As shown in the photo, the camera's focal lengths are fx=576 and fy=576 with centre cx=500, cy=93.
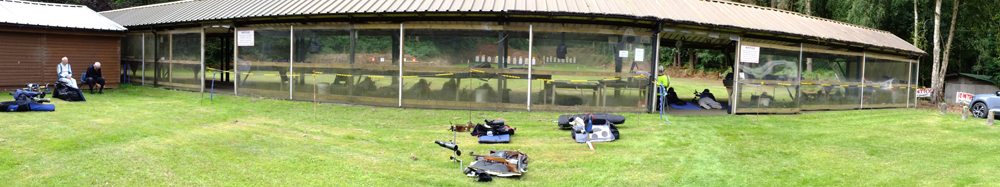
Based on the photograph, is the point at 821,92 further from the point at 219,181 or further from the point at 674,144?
the point at 219,181

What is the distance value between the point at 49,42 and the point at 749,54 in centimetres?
2052

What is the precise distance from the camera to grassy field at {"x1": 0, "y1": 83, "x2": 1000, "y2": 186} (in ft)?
22.0

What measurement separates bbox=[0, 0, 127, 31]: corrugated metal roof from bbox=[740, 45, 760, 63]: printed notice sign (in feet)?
63.6

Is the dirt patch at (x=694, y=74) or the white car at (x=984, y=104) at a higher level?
the dirt patch at (x=694, y=74)

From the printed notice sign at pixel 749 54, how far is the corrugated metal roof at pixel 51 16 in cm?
1940

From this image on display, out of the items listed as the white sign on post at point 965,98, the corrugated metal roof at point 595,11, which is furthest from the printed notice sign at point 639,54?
the white sign on post at point 965,98

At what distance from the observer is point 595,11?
43.4 feet

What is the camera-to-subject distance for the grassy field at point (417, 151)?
6703 millimetres

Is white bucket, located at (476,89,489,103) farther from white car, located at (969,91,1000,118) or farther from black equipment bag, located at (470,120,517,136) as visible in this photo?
white car, located at (969,91,1000,118)

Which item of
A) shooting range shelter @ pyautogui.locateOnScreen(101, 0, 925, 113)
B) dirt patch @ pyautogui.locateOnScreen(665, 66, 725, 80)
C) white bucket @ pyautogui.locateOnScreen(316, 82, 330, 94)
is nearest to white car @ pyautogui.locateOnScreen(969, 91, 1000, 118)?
shooting range shelter @ pyautogui.locateOnScreen(101, 0, 925, 113)

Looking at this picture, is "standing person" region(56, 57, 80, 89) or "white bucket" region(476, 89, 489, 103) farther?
"standing person" region(56, 57, 80, 89)

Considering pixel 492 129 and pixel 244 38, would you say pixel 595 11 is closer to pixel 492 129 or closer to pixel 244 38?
pixel 492 129

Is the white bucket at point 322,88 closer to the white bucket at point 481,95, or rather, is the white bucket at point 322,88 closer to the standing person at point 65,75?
the white bucket at point 481,95

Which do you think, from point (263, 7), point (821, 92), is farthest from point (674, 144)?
point (263, 7)
